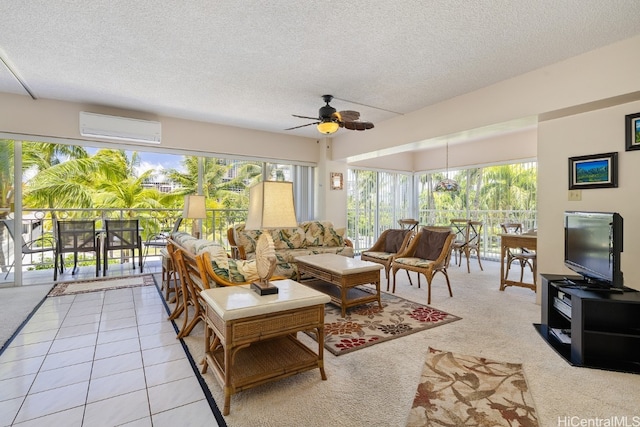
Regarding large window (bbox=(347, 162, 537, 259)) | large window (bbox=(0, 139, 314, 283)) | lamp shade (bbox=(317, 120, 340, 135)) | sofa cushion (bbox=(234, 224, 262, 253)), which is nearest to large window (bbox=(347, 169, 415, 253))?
large window (bbox=(347, 162, 537, 259))

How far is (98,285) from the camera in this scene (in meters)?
4.34

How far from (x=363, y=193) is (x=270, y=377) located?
605 cm

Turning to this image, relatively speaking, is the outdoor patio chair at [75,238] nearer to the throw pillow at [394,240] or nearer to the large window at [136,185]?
the large window at [136,185]

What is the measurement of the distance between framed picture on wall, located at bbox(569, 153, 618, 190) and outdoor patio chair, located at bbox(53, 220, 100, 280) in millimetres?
6344

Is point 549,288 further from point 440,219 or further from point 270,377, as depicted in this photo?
point 440,219

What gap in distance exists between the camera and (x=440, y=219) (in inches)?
303

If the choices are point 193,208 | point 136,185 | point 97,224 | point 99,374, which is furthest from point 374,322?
point 136,185

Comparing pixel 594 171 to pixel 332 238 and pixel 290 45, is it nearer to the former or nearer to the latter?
pixel 290 45

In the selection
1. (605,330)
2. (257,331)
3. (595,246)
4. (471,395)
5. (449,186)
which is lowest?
(471,395)

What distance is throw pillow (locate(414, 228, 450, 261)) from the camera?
156 inches

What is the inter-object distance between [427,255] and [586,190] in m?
1.78

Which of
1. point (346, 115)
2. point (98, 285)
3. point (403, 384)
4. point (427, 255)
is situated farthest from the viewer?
point (98, 285)

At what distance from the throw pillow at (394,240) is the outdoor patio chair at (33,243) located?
203 inches

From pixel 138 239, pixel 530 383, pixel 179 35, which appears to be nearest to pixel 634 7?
pixel 530 383
